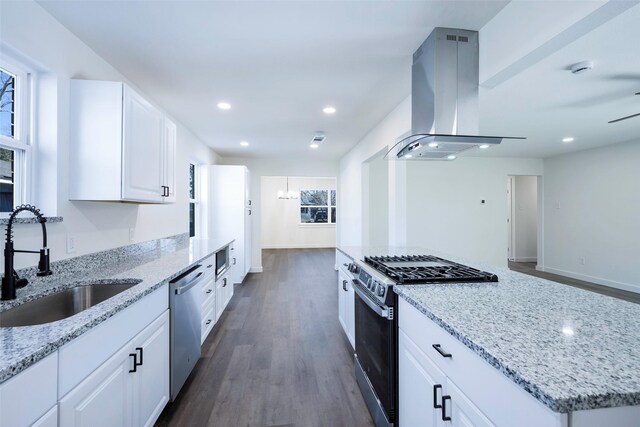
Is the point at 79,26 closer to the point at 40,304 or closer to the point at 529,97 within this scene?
the point at 40,304

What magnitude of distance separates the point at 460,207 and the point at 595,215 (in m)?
2.29

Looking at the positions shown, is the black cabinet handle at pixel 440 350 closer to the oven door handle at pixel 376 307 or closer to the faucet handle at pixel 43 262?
the oven door handle at pixel 376 307

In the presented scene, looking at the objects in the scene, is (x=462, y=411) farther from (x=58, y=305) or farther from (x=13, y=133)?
(x=13, y=133)

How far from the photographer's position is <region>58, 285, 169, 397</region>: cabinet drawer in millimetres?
1027

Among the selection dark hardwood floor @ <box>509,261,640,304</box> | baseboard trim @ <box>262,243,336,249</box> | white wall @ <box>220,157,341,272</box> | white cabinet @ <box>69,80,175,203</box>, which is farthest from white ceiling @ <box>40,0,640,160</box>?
baseboard trim @ <box>262,243,336,249</box>

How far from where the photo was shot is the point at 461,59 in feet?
6.26

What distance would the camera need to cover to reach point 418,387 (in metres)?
1.30

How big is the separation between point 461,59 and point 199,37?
178cm

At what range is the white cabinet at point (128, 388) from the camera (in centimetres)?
109

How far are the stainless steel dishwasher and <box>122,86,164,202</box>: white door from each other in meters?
0.71

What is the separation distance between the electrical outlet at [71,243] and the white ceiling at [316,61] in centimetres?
137

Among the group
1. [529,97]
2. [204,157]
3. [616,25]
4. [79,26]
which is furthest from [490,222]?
[79,26]

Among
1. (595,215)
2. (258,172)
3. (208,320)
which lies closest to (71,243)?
(208,320)

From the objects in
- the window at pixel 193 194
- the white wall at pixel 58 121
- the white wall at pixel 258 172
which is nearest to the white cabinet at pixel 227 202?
the window at pixel 193 194
